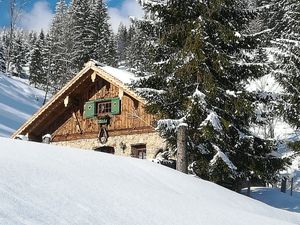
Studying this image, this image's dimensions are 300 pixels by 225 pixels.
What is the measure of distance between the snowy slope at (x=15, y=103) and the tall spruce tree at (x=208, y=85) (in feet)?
65.2

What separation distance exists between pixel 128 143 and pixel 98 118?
7.03 feet

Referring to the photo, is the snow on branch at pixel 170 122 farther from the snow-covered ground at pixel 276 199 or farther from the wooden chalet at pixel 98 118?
the snow-covered ground at pixel 276 199

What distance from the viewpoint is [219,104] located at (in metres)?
14.0

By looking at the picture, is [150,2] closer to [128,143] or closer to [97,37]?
[128,143]

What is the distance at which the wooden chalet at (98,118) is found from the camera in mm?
20297

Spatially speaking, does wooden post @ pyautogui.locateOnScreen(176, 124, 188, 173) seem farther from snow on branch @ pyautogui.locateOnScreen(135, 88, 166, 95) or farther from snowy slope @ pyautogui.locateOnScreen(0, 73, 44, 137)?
snowy slope @ pyautogui.locateOnScreen(0, 73, 44, 137)

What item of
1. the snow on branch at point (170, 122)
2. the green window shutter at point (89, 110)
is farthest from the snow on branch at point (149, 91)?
the green window shutter at point (89, 110)

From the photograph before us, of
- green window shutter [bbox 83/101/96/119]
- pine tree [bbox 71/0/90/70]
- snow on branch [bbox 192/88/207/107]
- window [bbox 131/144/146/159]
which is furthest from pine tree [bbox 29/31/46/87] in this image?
snow on branch [bbox 192/88/207/107]

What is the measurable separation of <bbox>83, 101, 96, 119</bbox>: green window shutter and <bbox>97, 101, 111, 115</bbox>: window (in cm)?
30

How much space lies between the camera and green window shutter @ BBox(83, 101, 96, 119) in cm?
2192

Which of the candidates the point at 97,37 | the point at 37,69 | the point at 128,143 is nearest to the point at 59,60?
the point at 97,37

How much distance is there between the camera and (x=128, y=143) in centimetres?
2077

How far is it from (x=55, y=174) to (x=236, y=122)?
9975 millimetres

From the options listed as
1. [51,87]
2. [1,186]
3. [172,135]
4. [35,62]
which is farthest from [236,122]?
[35,62]
